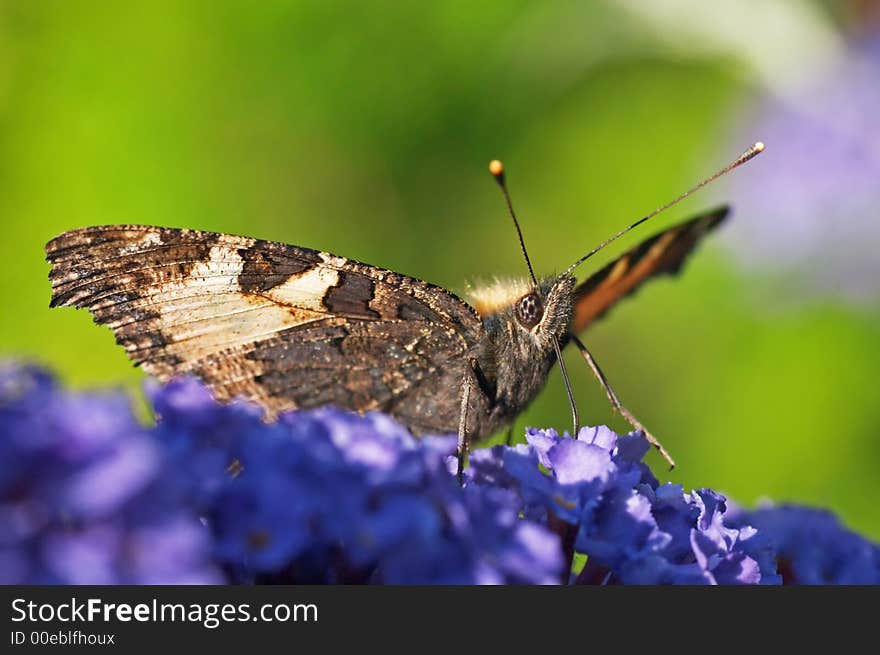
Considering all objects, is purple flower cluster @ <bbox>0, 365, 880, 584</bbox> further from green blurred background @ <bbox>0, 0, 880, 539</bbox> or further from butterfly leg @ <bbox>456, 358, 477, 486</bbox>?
green blurred background @ <bbox>0, 0, 880, 539</bbox>

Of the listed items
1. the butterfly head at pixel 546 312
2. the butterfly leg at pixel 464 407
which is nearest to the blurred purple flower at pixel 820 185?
the butterfly head at pixel 546 312

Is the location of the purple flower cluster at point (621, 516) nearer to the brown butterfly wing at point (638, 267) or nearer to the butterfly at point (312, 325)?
the butterfly at point (312, 325)

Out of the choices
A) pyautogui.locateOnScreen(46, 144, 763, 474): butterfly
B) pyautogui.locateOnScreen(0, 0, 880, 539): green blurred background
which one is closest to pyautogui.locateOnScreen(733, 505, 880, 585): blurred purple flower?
pyautogui.locateOnScreen(46, 144, 763, 474): butterfly

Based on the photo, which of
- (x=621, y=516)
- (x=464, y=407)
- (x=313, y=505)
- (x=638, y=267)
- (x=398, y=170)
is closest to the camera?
(x=313, y=505)

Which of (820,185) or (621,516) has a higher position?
(820,185)

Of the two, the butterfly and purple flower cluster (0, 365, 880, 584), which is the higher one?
the butterfly

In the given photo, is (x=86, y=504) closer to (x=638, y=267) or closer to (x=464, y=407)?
(x=464, y=407)

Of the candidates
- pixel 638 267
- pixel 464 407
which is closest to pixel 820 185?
pixel 638 267
